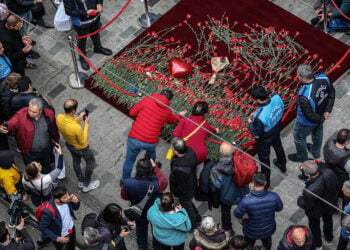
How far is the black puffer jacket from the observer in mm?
10914

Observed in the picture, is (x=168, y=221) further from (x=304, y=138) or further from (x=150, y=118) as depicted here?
(x=304, y=138)

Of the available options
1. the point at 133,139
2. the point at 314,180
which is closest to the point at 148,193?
the point at 133,139

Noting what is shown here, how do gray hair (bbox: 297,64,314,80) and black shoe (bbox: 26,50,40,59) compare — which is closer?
gray hair (bbox: 297,64,314,80)

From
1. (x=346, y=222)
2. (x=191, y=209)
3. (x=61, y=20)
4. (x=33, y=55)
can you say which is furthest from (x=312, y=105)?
(x=33, y=55)

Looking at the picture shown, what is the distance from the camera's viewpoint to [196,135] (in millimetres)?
11375

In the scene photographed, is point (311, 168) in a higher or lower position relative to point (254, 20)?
higher

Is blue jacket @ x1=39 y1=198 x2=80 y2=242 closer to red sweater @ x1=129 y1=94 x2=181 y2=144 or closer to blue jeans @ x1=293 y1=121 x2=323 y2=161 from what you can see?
red sweater @ x1=129 y1=94 x2=181 y2=144

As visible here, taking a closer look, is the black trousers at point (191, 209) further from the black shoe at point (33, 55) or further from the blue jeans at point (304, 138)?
the black shoe at point (33, 55)

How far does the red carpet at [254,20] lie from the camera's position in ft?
45.1

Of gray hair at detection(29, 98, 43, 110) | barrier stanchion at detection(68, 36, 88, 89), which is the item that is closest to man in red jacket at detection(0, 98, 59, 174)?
gray hair at detection(29, 98, 43, 110)

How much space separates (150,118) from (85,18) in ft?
8.84

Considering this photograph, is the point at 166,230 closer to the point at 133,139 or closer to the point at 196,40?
the point at 133,139

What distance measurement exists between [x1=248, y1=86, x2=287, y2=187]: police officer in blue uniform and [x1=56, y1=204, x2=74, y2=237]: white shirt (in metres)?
2.88

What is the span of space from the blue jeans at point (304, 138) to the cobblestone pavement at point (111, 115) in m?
0.32
